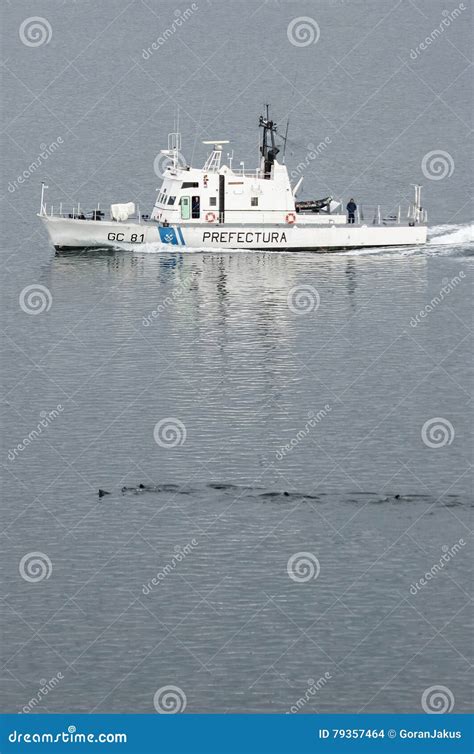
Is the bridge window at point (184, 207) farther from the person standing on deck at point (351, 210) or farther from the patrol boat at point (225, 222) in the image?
the person standing on deck at point (351, 210)

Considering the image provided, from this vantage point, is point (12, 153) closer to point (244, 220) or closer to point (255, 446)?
point (244, 220)

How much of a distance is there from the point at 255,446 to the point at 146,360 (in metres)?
15.5

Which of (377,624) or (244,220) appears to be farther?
(244,220)

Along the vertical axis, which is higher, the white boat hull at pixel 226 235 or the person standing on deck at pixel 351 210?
the person standing on deck at pixel 351 210

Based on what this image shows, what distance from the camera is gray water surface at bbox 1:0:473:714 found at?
58969 mm

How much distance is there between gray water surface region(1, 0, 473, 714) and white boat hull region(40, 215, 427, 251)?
97cm

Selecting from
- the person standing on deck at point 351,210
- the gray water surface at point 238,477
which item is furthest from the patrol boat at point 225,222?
the gray water surface at point 238,477

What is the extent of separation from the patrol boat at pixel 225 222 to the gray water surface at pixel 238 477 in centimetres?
113

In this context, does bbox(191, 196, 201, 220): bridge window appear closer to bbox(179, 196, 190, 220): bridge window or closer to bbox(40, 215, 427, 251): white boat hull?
bbox(179, 196, 190, 220): bridge window

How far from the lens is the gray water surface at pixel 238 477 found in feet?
193

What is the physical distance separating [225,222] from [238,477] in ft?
155

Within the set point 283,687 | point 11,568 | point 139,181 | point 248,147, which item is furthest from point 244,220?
point 283,687

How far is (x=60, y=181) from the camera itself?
149m

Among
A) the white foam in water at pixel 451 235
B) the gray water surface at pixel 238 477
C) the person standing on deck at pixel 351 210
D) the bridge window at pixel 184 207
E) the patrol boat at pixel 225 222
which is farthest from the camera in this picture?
the white foam in water at pixel 451 235
